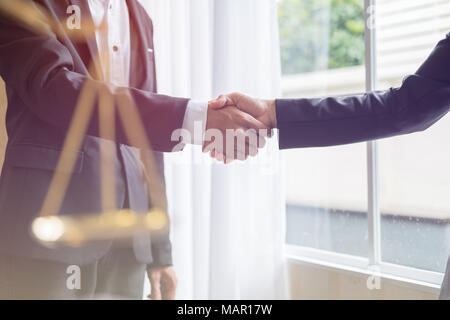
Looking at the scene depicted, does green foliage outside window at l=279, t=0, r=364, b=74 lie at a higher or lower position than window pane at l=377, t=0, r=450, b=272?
higher

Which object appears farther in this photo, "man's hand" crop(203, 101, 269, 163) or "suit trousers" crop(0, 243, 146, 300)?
"man's hand" crop(203, 101, 269, 163)

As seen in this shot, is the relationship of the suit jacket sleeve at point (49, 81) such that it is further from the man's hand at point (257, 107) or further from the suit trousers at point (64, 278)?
the suit trousers at point (64, 278)

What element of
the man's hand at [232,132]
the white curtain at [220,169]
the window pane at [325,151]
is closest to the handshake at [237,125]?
the man's hand at [232,132]

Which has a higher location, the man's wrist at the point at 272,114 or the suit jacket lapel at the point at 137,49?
the suit jacket lapel at the point at 137,49

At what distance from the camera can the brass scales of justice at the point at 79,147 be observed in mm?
873

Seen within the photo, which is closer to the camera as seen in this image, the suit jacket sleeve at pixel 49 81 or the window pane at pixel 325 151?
the suit jacket sleeve at pixel 49 81

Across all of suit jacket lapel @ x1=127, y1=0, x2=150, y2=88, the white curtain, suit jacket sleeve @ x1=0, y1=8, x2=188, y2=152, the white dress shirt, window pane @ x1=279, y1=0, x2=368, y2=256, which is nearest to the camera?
suit jacket sleeve @ x1=0, y1=8, x2=188, y2=152

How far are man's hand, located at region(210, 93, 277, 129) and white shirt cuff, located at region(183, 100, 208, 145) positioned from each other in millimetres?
73

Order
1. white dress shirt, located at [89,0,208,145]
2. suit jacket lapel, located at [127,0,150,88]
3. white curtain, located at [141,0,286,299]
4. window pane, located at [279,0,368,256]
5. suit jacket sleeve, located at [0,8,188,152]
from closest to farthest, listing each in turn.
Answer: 1. suit jacket sleeve, located at [0,8,188,152]
2. white dress shirt, located at [89,0,208,145]
3. suit jacket lapel, located at [127,0,150,88]
4. white curtain, located at [141,0,286,299]
5. window pane, located at [279,0,368,256]

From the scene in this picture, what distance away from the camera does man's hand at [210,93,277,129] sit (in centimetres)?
106

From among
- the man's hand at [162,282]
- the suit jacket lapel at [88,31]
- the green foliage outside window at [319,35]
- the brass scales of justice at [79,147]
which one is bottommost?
the man's hand at [162,282]

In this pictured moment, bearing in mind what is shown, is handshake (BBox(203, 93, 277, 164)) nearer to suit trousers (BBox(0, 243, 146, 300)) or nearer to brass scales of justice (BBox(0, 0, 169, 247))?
brass scales of justice (BBox(0, 0, 169, 247))

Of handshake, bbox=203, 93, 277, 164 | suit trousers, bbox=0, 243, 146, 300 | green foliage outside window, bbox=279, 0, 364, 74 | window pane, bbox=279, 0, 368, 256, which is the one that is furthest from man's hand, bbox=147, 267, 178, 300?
green foliage outside window, bbox=279, 0, 364, 74
